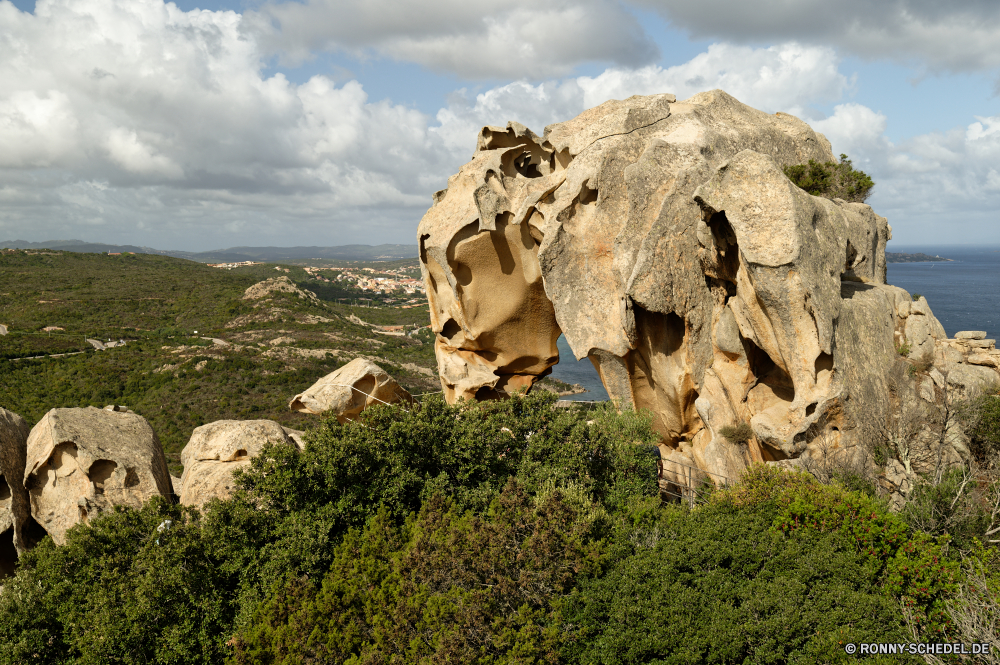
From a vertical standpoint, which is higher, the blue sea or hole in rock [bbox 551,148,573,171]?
hole in rock [bbox 551,148,573,171]

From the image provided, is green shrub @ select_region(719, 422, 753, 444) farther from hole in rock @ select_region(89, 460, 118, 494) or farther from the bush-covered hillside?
hole in rock @ select_region(89, 460, 118, 494)

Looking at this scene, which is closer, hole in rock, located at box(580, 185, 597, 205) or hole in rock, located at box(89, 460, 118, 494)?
hole in rock, located at box(89, 460, 118, 494)

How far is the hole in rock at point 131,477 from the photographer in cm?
1792

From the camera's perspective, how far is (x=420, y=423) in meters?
15.2

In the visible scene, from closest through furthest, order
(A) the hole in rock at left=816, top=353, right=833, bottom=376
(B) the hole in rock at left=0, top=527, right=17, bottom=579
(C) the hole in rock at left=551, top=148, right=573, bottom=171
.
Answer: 1. (A) the hole in rock at left=816, top=353, right=833, bottom=376
2. (B) the hole in rock at left=0, top=527, right=17, bottom=579
3. (C) the hole in rock at left=551, top=148, right=573, bottom=171

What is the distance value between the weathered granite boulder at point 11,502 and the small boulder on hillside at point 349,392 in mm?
8263

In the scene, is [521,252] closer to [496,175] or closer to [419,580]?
[496,175]

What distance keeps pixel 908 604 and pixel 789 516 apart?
2.43 m

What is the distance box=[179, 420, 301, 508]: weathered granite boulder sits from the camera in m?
17.8

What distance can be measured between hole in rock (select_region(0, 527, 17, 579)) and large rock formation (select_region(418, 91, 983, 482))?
15.2 m

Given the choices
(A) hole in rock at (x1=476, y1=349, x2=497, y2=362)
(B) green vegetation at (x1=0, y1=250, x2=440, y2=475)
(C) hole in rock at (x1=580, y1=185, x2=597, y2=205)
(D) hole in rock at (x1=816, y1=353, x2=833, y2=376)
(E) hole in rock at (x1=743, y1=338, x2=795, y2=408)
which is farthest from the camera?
(B) green vegetation at (x1=0, y1=250, x2=440, y2=475)

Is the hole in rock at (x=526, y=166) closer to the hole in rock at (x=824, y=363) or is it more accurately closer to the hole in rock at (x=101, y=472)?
the hole in rock at (x=824, y=363)

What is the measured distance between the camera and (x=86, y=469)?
691 inches

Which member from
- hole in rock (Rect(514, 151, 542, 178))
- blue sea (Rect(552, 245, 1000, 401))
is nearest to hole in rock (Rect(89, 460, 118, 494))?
hole in rock (Rect(514, 151, 542, 178))
